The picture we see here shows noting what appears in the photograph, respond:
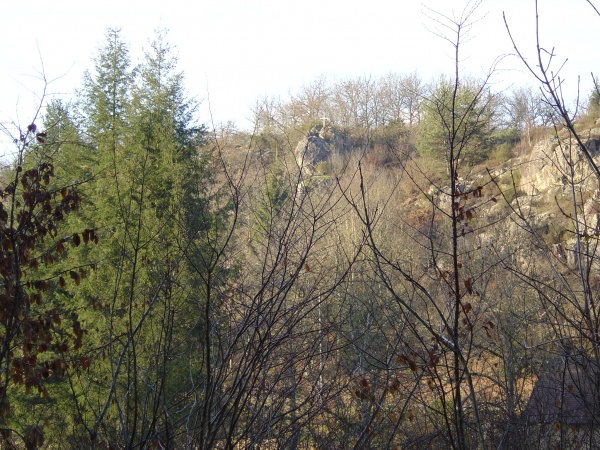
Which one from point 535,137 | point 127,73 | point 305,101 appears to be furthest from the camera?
point 305,101

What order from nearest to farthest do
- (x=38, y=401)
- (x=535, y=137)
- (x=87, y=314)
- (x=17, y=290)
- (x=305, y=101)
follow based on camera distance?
(x=17, y=290) < (x=87, y=314) < (x=38, y=401) < (x=535, y=137) < (x=305, y=101)

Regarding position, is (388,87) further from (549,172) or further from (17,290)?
Answer: (17,290)

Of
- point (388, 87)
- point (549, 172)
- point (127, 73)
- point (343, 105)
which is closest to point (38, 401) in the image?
point (127, 73)

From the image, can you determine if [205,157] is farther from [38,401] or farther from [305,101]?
[305,101]

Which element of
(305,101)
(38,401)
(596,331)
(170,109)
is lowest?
(38,401)

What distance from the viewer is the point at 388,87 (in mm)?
45844

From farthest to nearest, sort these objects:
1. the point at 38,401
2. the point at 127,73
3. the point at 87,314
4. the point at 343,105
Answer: the point at 343,105 → the point at 127,73 → the point at 38,401 → the point at 87,314

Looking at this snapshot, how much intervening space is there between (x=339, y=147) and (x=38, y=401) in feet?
95.3

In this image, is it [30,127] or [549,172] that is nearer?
[30,127]

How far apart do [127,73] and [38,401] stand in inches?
374

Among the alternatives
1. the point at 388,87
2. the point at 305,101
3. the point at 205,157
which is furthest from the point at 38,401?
the point at 388,87

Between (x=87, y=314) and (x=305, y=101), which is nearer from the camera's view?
(x=87, y=314)

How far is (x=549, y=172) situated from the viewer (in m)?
28.8

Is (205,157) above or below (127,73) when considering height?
below
